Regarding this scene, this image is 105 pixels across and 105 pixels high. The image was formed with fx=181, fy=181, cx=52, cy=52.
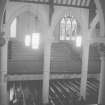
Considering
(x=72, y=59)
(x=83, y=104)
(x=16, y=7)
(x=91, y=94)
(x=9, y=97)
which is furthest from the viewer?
(x=72, y=59)

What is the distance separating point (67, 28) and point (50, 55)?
3.75 m

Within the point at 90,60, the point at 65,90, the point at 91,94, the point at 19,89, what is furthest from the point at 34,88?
the point at 90,60

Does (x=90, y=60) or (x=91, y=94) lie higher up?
(x=90, y=60)

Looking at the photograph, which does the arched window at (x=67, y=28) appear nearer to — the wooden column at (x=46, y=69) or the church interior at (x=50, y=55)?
the church interior at (x=50, y=55)

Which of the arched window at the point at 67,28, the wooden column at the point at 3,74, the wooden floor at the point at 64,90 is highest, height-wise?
the arched window at the point at 67,28

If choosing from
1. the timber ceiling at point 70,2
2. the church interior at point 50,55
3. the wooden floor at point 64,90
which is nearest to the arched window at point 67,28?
the church interior at point 50,55

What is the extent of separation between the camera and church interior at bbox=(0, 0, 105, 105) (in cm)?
951

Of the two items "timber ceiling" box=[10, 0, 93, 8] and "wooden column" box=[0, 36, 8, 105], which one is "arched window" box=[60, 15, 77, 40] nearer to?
"timber ceiling" box=[10, 0, 93, 8]

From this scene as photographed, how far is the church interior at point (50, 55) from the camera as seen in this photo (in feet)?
31.2

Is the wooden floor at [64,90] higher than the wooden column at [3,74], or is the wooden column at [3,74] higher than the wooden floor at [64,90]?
the wooden column at [3,74]

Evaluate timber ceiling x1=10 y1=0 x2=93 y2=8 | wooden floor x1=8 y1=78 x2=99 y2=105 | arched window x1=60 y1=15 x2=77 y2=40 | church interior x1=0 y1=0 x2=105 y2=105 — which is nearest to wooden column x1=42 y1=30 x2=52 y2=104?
church interior x1=0 y1=0 x2=105 y2=105

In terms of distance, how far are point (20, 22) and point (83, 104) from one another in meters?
Answer: 9.58

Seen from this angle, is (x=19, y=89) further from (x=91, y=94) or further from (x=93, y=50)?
(x=93, y=50)

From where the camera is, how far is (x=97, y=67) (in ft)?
55.7
